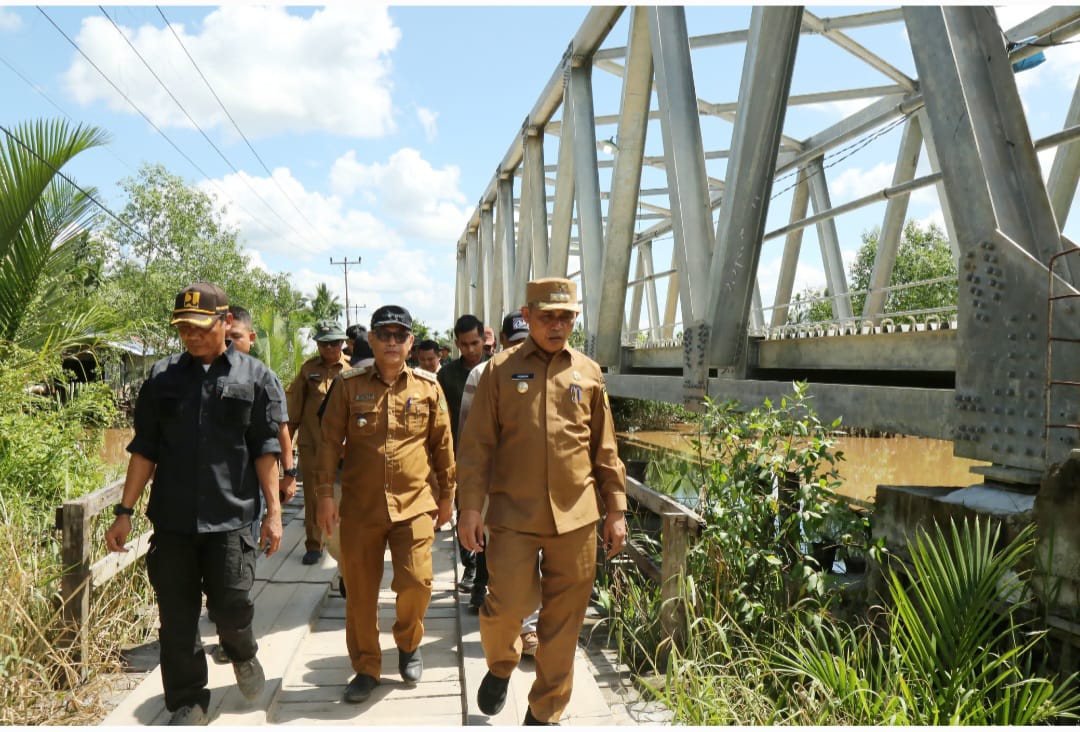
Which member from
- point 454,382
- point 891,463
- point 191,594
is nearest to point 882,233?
point 891,463

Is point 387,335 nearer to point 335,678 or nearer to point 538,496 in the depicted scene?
point 538,496

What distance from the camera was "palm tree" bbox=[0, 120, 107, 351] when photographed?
19.2 ft

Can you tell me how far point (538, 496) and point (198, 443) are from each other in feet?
4.77

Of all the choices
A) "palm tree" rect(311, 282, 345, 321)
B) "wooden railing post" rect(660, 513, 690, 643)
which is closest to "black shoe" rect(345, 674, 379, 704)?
"wooden railing post" rect(660, 513, 690, 643)

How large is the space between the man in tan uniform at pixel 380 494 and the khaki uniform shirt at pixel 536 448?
1.96 feet

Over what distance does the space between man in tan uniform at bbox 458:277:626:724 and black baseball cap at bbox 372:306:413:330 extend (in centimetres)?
71

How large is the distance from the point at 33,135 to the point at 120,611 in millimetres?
3860

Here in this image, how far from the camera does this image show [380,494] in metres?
3.67

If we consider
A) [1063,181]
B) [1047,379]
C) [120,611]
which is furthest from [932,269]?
[120,611]

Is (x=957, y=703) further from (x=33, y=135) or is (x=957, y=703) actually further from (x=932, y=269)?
(x=932, y=269)

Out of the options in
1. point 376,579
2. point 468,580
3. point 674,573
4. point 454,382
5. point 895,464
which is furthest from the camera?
point 895,464

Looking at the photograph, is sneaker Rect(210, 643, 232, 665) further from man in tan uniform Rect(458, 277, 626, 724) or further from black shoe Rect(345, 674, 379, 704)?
man in tan uniform Rect(458, 277, 626, 724)

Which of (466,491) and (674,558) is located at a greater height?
(466,491)

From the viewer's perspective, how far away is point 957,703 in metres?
3.00
